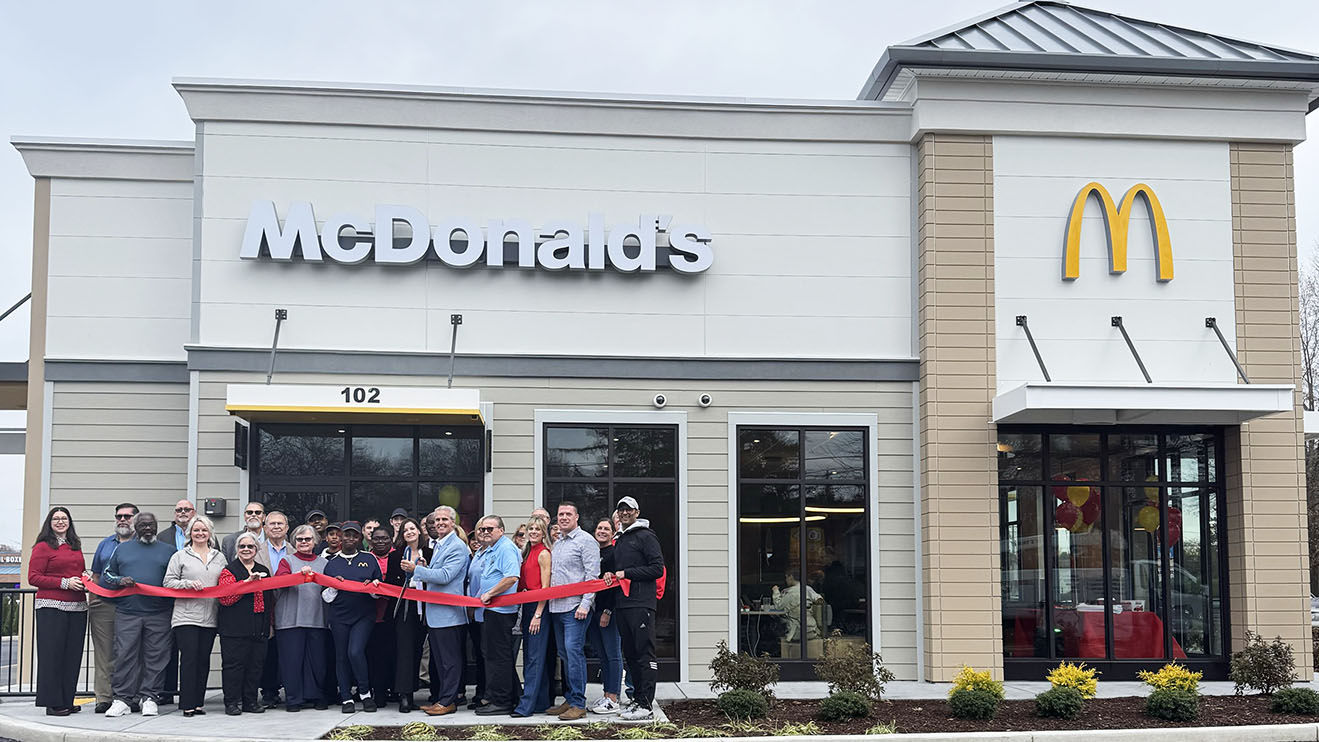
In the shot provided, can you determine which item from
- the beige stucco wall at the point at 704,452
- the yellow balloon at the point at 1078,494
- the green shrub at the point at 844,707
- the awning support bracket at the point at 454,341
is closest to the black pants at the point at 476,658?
the beige stucco wall at the point at 704,452

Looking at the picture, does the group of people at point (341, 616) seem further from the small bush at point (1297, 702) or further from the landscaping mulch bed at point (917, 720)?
the small bush at point (1297, 702)

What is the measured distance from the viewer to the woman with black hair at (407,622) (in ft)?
41.5

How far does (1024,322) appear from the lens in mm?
15930

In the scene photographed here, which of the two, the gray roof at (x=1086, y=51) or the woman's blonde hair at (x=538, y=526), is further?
the gray roof at (x=1086, y=51)

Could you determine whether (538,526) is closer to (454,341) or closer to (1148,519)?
(454,341)

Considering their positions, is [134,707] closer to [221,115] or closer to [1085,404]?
[221,115]

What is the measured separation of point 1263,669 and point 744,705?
551 centimetres

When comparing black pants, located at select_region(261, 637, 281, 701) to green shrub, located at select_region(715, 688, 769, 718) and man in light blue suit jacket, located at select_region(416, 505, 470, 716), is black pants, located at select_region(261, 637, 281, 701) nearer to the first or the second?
man in light blue suit jacket, located at select_region(416, 505, 470, 716)

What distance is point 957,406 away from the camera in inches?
619

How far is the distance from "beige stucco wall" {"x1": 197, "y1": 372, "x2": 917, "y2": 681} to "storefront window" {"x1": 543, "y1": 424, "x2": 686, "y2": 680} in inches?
8.3

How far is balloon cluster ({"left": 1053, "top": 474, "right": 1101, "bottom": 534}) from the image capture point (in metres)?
16.1

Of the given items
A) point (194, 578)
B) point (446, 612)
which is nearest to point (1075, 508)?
point (446, 612)

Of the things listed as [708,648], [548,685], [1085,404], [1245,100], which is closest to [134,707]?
[548,685]

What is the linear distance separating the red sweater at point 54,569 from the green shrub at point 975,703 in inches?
333
